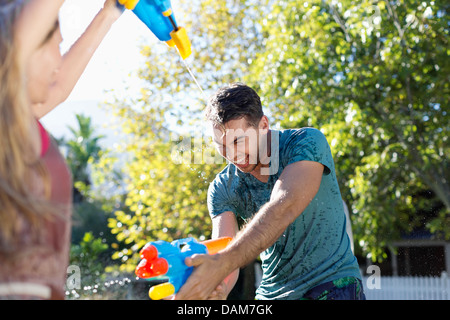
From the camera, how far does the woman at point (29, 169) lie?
1.02 m

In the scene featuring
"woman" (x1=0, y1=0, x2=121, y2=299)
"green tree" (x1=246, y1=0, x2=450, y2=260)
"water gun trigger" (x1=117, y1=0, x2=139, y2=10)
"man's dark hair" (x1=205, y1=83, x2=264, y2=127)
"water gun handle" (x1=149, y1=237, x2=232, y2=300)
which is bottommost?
"water gun handle" (x1=149, y1=237, x2=232, y2=300)

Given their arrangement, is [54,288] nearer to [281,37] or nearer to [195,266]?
[195,266]

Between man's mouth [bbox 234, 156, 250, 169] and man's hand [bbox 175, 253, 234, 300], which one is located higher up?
man's mouth [bbox 234, 156, 250, 169]

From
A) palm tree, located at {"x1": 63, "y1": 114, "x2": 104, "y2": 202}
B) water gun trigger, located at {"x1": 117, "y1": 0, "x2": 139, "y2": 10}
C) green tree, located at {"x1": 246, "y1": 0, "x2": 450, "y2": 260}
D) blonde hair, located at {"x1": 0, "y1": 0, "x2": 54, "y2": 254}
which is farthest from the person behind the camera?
palm tree, located at {"x1": 63, "y1": 114, "x2": 104, "y2": 202}

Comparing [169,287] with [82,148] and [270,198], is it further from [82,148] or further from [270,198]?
[82,148]

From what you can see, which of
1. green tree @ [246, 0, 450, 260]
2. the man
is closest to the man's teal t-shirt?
the man

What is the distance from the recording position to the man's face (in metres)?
2.26

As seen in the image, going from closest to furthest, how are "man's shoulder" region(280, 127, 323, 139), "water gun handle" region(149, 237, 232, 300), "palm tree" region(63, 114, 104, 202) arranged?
"water gun handle" region(149, 237, 232, 300)
"man's shoulder" region(280, 127, 323, 139)
"palm tree" region(63, 114, 104, 202)

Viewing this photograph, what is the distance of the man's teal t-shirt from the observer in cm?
225

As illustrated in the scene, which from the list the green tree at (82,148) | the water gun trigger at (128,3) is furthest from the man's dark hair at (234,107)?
the green tree at (82,148)

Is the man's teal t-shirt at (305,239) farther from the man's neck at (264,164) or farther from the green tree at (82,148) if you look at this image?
the green tree at (82,148)

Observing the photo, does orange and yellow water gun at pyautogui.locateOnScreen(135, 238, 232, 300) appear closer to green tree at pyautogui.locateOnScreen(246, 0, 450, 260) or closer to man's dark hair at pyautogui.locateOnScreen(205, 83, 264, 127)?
man's dark hair at pyautogui.locateOnScreen(205, 83, 264, 127)

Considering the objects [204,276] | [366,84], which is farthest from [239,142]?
[366,84]

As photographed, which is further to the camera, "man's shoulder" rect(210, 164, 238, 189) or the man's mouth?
"man's shoulder" rect(210, 164, 238, 189)
